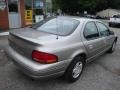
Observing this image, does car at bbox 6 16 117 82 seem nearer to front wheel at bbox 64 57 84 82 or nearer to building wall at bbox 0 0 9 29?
front wheel at bbox 64 57 84 82

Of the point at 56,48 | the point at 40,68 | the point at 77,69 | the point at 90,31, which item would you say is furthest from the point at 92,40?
the point at 40,68

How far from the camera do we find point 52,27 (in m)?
4.19

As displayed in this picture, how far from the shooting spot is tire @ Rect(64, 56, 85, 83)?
368 cm

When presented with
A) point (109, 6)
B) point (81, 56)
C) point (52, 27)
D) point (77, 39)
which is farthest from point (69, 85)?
point (109, 6)

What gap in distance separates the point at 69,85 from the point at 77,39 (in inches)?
42.4

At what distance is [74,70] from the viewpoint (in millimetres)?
3861

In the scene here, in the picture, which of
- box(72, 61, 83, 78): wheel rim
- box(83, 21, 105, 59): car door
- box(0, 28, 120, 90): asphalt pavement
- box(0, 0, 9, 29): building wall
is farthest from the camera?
box(0, 0, 9, 29): building wall

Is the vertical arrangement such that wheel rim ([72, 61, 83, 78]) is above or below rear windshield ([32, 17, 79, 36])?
below

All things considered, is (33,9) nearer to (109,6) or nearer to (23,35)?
(23,35)

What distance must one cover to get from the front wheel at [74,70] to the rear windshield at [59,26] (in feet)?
2.28

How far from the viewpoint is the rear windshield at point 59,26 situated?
3.91m

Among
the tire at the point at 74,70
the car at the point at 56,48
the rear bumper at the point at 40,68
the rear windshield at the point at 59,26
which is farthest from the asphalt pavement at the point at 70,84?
the rear windshield at the point at 59,26

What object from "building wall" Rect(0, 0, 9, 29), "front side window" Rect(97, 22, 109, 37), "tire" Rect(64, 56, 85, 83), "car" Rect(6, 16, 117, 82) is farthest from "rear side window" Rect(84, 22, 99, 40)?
"building wall" Rect(0, 0, 9, 29)

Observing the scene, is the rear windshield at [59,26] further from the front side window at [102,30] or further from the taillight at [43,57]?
the front side window at [102,30]
